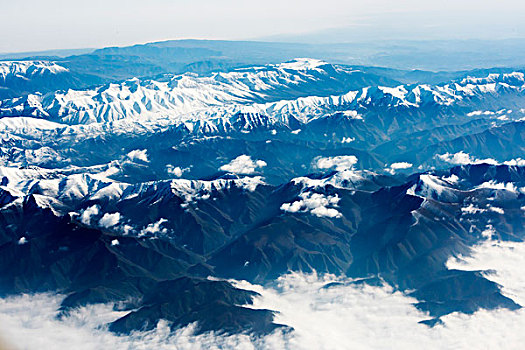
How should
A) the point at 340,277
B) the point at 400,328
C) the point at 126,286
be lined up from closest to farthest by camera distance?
the point at 400,328, the point at 126,286, the point at 340,277

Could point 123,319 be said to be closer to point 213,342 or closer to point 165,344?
point 165,344

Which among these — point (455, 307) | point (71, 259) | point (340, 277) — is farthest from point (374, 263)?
point (71, 259)

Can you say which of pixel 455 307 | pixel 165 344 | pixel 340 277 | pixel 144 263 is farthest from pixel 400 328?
pixel 144 263

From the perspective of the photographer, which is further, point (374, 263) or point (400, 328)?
point (374, 263)

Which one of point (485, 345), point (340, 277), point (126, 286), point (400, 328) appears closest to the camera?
point (485, 345)

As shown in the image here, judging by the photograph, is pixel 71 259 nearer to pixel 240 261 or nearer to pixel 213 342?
pixel 240 261

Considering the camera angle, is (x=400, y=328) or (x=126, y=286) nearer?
(x=400, y=328)

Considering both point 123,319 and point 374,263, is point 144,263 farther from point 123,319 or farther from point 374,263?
point 374,263
